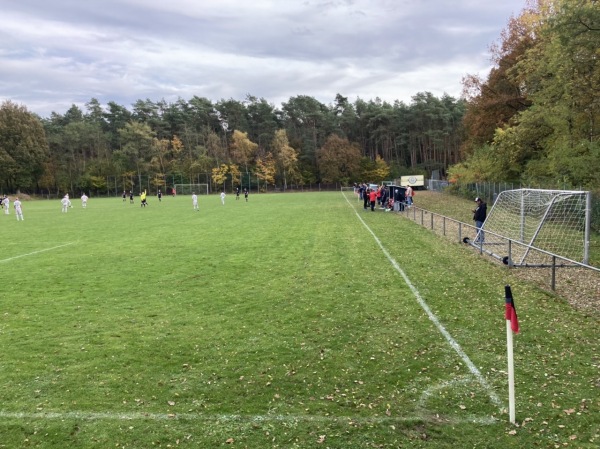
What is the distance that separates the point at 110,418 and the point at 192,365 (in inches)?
59.7

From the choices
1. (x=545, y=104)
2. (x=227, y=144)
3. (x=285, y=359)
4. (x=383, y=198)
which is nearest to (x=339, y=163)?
(x=227, y=144)

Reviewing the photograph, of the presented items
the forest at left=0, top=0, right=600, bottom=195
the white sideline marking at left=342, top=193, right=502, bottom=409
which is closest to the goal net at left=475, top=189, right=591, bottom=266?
the white sideline marking at left=342, top=193, right=502, bottom=409

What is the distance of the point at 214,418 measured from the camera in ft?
16.3

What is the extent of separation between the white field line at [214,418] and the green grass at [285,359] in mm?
21

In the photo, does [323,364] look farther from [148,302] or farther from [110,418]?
[148,302]

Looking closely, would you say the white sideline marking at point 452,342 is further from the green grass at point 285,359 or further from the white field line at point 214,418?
the white field line at point 214,418

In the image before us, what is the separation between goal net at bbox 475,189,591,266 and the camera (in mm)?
15086

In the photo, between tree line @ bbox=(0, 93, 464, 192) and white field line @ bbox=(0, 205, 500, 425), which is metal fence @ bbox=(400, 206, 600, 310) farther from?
tree line @ bbox=(0, 93, 464, 192)

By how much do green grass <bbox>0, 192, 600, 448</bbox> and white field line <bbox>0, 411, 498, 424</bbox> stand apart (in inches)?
0.8

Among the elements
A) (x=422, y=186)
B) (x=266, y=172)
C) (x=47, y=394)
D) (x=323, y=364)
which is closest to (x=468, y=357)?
(x=323, y=364)

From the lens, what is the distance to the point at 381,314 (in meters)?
8.47

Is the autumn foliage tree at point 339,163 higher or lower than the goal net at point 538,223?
higher

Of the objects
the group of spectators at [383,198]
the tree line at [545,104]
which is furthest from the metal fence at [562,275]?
the group of spectators at [383,198]

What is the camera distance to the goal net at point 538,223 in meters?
15.1
